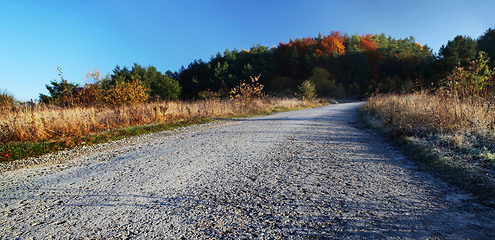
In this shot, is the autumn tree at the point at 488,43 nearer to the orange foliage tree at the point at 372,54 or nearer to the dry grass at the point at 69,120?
the orange foliage tree at the point at 372,54

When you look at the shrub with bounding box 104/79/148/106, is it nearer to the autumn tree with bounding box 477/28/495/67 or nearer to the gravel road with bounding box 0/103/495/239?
the gravel road with bounding box 0/103/495/239

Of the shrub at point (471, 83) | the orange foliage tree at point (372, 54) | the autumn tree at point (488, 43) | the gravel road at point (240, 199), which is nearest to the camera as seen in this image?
the gravel road at point (240, 199)

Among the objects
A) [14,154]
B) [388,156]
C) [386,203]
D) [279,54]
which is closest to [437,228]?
[386,203]

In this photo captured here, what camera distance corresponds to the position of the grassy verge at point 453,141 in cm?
276

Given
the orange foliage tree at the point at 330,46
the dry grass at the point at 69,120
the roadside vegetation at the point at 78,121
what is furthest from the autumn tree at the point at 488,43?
the dry grass at the point at 69,120

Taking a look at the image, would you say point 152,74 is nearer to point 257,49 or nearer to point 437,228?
point 257,49

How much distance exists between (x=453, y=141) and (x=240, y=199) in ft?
14.0

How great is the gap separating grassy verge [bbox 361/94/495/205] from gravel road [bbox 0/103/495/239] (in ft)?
0.85

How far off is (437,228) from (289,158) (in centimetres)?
225

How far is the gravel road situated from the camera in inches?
70.9

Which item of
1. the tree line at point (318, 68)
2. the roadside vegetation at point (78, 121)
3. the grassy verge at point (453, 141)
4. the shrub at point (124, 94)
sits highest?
the tree line at point (318, 68)

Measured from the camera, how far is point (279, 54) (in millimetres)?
56938

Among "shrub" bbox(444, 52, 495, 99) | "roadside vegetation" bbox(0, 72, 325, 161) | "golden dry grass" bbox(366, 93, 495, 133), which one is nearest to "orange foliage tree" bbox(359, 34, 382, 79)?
"shrub" bbox(444, 52, 495, 99)

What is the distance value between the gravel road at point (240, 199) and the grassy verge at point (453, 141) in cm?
26
